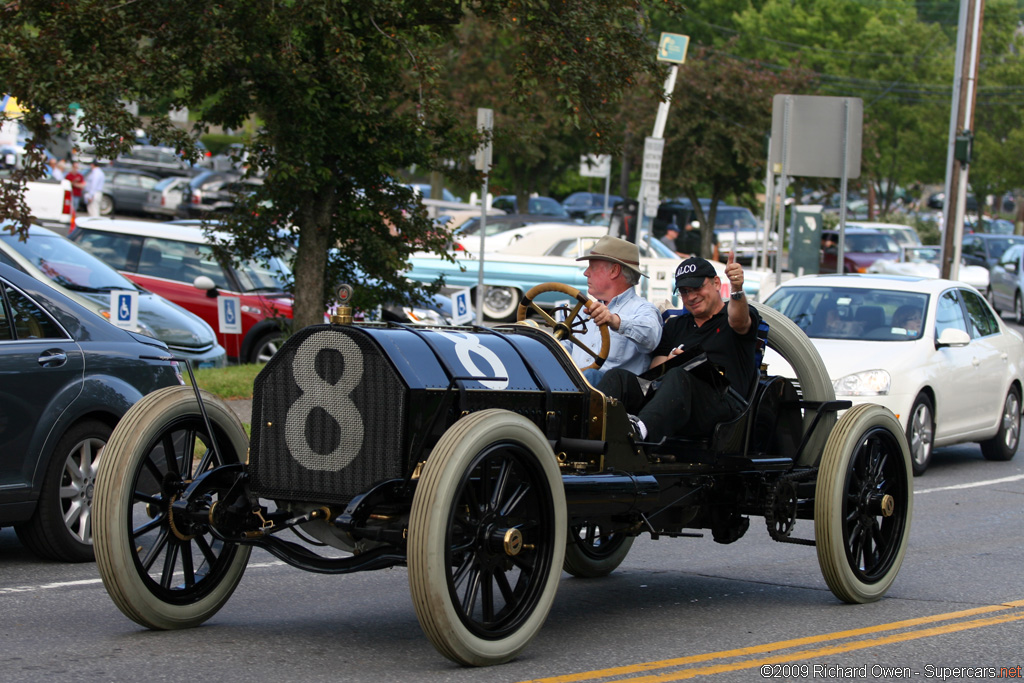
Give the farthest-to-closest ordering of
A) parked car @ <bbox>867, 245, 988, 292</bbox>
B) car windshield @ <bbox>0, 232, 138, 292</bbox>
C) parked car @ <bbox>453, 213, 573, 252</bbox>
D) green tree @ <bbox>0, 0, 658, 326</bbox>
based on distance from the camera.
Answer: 1. parked car @ <bbox>867, 245, 988, 292</bbox>
2. parked car @ <bbox>453, 213, 573, 252</bbox>
3. car windshield @ <bbox>0, 232, 138, 292</bbox>
4. green tree @ <bbox>0, 0, 658, 326</bbox>

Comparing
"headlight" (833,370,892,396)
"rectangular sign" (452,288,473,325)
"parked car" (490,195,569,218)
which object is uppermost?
"parked car" (490,195,569,218)

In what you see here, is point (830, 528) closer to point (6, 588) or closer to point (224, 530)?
point (224, 530)

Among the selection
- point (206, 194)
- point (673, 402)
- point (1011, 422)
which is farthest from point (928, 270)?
point (673, 402)

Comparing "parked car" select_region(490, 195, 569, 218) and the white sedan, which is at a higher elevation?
"parked car" select_region(490, 195, 569, 218)

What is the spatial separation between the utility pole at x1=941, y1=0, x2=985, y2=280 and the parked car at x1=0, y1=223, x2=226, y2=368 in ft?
47.1

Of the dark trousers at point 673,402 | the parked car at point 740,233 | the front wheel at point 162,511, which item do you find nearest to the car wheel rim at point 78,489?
the front wheel at point 162,511

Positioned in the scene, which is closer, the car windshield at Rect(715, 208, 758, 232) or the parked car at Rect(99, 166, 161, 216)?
the parked car at Rect(99, 166, 161, 216)

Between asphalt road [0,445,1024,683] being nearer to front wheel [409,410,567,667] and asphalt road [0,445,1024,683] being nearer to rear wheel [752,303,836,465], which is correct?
front wheel [409,410,567,667]

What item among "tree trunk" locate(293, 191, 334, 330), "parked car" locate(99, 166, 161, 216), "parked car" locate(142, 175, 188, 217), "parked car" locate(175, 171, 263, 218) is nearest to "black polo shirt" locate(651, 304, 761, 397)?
"tree trunk" locate(293, 191, 334, 330)

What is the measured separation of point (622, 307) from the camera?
656 cm

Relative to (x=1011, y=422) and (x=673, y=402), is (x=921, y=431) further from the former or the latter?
(x=673, y=402)

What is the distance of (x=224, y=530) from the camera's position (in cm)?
518

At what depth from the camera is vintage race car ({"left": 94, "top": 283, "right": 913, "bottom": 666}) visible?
4.79 metres

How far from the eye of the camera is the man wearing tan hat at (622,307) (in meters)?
6.43
